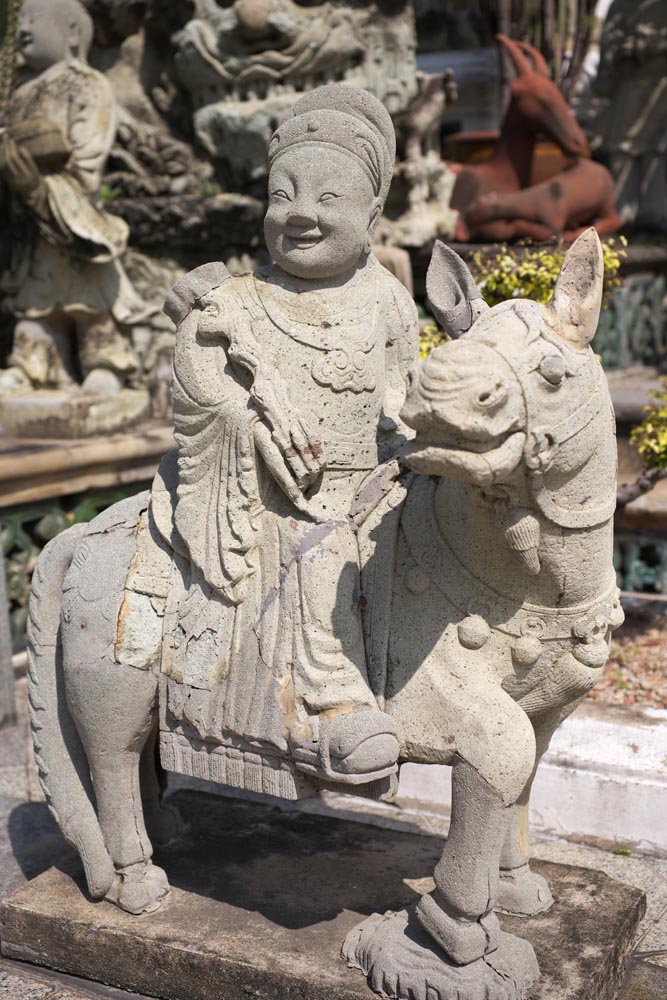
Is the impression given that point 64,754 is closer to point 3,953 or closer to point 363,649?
point 3,953

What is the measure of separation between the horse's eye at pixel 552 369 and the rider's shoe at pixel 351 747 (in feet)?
2.85

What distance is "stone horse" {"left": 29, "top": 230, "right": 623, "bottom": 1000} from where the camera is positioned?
2.05m

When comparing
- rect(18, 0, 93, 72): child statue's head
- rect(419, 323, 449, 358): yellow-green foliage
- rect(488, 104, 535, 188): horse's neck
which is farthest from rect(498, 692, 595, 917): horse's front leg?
rect(488, 104, 535, 188): horse's neck

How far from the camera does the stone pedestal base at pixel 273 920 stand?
2.54m

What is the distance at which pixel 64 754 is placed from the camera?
286 centimetres

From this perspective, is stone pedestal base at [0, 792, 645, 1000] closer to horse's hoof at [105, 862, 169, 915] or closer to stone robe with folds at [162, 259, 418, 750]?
horse's hoof at [105, 862, 169, 915]

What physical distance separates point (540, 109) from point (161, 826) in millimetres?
6856

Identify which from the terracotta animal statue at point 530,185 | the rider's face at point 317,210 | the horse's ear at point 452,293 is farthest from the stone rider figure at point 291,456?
the terracotta animal statue at point 530,185

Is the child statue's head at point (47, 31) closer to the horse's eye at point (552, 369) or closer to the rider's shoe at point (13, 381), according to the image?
the rider's shoe at point (13, 381)

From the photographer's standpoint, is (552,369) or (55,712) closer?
(552,369)

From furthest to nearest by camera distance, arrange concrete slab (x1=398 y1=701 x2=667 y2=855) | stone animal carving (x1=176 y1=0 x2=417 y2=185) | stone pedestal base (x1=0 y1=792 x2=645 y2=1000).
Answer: stone animal carving (x1=176 y1=0 x2=417 y2=185)
concrete slab (x1=398 y1=701 x2=667 y2=855)
stone pedestal base (x1=0 y1=792 x2=645 y2=1000)

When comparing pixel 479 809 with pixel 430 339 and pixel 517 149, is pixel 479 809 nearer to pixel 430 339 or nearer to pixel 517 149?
pixel 430 339

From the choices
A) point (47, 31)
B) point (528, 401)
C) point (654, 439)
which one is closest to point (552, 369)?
point (528, 401)

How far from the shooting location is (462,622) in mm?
2361
